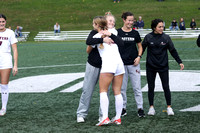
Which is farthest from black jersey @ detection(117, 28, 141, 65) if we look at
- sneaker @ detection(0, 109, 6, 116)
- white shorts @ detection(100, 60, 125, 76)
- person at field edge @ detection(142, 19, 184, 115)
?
sneaker @ detection(0, 109, 6, 116)

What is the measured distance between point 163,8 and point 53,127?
43181mm

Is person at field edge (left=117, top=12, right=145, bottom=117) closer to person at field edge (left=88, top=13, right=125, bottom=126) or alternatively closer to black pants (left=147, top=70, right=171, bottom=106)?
black pants (left=147, top=70, right=171, bottom=106)

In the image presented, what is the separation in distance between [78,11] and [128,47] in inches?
1690

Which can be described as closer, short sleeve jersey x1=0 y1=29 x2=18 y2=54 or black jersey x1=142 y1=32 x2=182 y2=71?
black jersey x1=142 y1=32 x2=182 y2=71

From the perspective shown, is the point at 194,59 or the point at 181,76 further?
the point at 194,59

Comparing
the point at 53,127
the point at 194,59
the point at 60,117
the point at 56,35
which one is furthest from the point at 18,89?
the point at 56,35

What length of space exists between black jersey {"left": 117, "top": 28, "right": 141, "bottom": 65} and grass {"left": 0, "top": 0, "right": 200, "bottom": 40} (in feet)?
113

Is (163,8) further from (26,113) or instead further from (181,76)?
(26,113)

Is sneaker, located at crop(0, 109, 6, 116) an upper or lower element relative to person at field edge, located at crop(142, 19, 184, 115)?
lower

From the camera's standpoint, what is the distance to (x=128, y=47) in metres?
6.82

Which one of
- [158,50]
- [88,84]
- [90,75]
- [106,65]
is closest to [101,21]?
[106,65]

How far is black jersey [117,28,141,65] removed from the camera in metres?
6.77

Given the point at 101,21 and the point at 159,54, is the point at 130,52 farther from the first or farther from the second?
the point at 101,21

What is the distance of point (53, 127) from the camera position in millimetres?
6035
